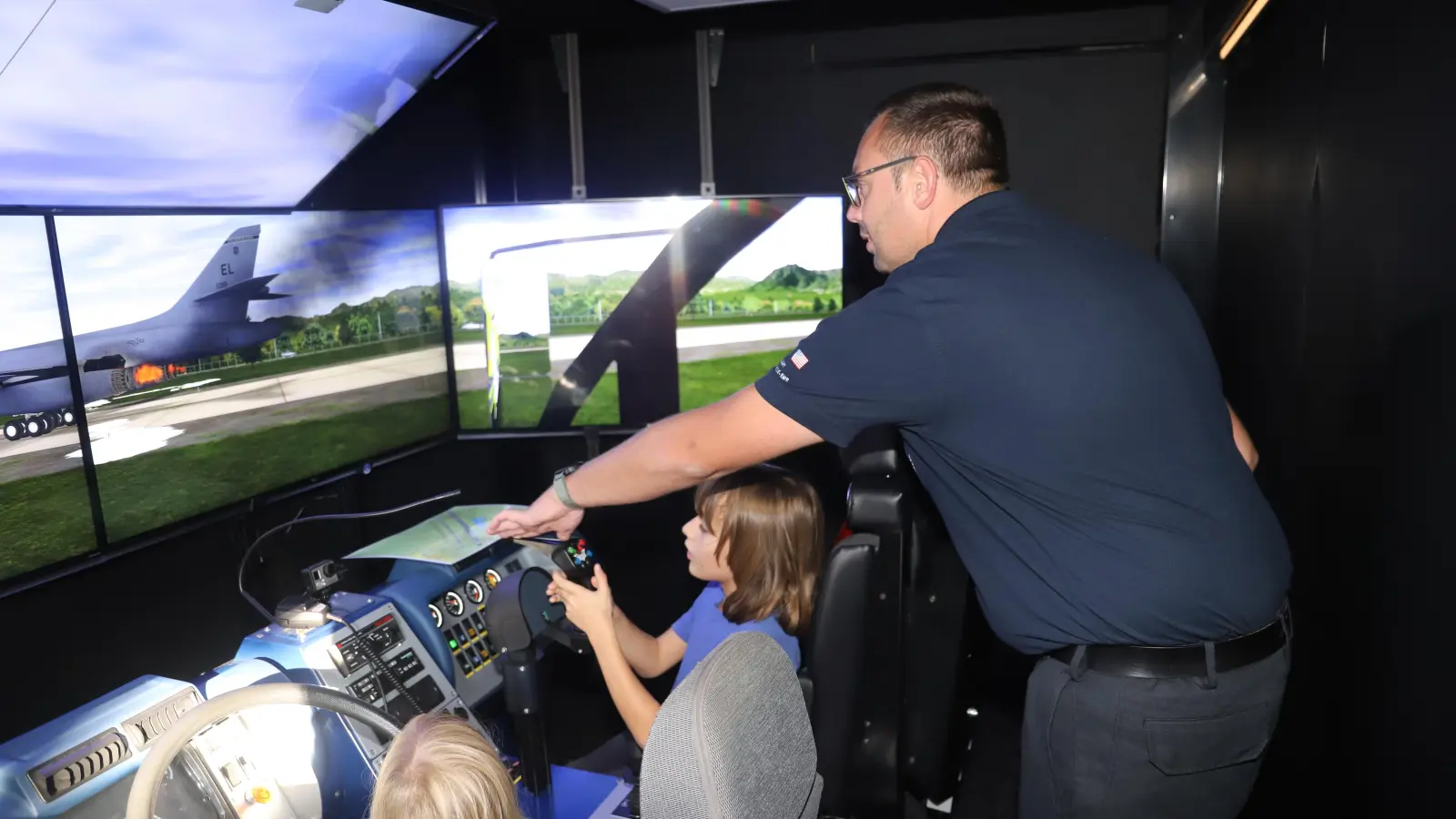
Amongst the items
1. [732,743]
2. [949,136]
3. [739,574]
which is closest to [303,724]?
[739,574]

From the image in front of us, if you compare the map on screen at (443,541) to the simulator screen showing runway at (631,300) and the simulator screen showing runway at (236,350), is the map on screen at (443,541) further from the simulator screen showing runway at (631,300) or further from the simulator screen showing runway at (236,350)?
the simulator screen showing runway at (631,300)

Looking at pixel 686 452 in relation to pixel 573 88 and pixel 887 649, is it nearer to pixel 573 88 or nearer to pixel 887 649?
pixel 887 649

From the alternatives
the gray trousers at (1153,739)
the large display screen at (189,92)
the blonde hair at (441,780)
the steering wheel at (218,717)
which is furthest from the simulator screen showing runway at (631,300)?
the blonde hair at (441,780)

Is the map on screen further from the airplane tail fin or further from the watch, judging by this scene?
the airplane tail fin

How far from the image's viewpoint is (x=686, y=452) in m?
1.46

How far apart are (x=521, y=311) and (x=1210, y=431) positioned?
2123 millimetres

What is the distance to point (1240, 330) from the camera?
2.73 metres

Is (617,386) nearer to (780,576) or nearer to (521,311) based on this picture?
(521,311)

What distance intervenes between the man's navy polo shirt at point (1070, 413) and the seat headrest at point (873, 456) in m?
0.59

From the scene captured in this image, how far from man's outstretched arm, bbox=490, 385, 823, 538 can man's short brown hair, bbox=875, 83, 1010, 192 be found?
19.5 inches

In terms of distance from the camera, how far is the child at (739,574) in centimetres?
179

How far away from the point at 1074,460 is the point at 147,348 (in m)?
1.80

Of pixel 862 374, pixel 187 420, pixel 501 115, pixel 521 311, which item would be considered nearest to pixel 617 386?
pixel 521 311

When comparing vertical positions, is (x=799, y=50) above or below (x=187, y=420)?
above
